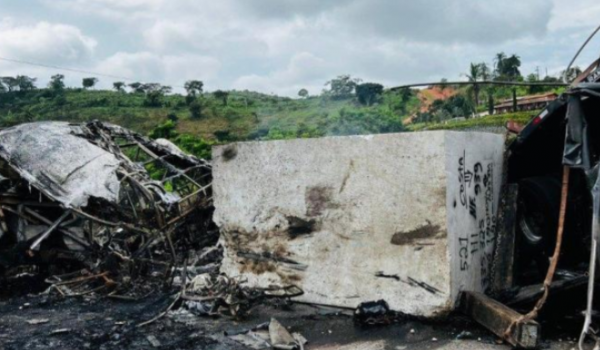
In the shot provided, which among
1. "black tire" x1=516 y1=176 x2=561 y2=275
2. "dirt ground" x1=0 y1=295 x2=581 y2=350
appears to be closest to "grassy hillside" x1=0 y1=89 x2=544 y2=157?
"black tire" x1=516 y1=176 x2=561 y2=275

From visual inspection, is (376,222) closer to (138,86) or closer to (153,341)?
(153,341)

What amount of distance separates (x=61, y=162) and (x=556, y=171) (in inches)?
273

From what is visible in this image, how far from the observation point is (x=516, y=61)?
59688mm

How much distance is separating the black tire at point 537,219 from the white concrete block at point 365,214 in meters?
0.34

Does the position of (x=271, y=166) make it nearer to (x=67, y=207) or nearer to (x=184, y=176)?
(x=67, y=207)

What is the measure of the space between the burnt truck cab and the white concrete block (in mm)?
330

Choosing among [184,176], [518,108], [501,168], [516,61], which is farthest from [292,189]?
[516,61]

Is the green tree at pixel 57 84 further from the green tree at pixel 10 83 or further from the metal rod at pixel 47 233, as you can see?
the metal rod at pixel 47 233

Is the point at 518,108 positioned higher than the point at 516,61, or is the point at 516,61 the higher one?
the point at 516,61

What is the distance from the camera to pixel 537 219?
19.8ft

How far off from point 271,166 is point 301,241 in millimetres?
917

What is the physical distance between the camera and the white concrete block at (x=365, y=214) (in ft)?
17.3

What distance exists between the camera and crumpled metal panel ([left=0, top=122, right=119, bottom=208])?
26.2ft

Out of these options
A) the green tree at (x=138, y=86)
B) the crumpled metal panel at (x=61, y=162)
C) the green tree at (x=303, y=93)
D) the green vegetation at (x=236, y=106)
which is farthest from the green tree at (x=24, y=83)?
the crumpled metal panel at (x=61, y=162)
